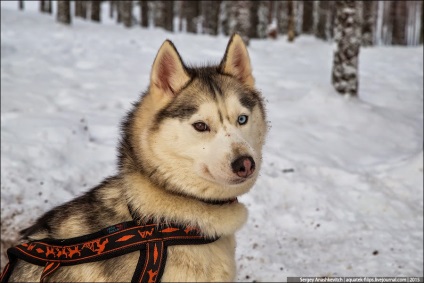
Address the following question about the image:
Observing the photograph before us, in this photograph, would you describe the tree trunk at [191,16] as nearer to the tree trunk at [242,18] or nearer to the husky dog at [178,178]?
the tree trunk at [242,18]

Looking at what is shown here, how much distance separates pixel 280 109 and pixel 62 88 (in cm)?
461

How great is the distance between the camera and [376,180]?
22.5ft

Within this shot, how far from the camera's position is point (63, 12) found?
617 inches

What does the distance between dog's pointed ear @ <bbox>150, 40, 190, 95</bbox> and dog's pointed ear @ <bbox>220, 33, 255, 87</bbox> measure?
35cm

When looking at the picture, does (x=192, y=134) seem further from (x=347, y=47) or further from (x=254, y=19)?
(x=254, y=19)

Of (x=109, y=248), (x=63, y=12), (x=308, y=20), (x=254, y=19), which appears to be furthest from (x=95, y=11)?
(x=109, y=248)

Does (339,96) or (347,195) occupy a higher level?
(339,96)

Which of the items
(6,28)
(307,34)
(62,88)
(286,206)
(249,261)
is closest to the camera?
(249,261)

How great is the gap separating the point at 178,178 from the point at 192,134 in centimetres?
28

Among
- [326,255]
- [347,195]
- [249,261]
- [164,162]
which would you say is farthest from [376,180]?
[164,162]

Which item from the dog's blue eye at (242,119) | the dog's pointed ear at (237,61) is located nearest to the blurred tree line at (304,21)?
the dog's pointed ear at (237,61)

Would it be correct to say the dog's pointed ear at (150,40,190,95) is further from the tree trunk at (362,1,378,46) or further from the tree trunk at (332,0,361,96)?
the tree trunk at (362,1,378,46)

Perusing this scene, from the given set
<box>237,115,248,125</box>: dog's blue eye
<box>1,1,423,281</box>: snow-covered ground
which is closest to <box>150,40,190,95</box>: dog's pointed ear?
<box>237,115,248,125</box>: dog's blue eye

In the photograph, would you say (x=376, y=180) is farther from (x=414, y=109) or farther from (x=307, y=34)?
(x=307, y=34)
